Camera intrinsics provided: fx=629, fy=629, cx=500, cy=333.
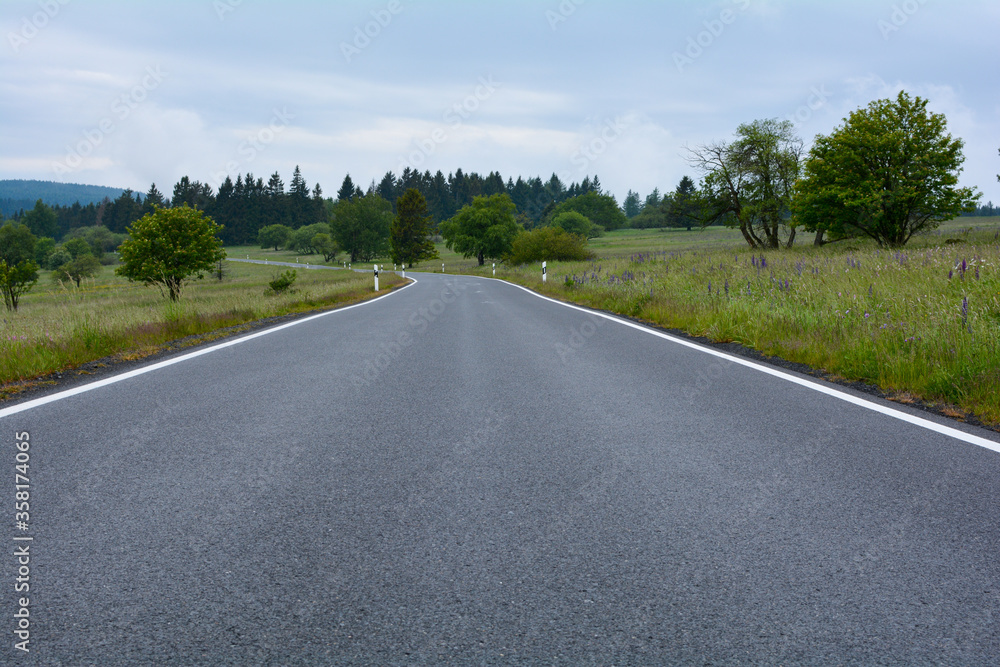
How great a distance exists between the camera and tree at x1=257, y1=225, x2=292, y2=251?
13438 centimetres

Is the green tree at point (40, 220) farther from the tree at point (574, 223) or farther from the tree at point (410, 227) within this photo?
the tree at point (574, 223)

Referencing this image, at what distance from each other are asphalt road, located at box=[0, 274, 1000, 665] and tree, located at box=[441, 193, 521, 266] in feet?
237

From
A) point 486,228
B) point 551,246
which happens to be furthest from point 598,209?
point 551,246

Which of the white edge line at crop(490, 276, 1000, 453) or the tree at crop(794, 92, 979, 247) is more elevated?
the tree at crop(794, 92, 979, 247)

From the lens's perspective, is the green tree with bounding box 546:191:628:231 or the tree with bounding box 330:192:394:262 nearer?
the tree with bounding box 330:192:394:262

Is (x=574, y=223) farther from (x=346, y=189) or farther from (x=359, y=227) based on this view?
(x=346, y=189)

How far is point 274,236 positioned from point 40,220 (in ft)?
214

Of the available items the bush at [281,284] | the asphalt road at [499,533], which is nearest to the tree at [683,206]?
the bush at [281,284]

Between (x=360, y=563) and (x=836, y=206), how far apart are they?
4127cm

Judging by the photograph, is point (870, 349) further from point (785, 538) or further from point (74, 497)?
point (74, 497)

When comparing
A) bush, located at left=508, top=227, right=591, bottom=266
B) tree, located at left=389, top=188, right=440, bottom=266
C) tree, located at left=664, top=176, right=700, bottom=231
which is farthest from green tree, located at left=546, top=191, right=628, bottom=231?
tree, located at left=664, top=176, right=700, bottom=231

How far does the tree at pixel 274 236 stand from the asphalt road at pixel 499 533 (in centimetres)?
13769

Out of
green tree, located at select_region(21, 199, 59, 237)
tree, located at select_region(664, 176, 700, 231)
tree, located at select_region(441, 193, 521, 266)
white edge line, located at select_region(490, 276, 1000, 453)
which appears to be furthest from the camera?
green tree, located at select_region(21, 199, 59, 237)

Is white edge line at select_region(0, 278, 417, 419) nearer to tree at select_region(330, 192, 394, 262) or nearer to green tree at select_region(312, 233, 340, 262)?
tree at select_region(330, 192, 394, 262)
